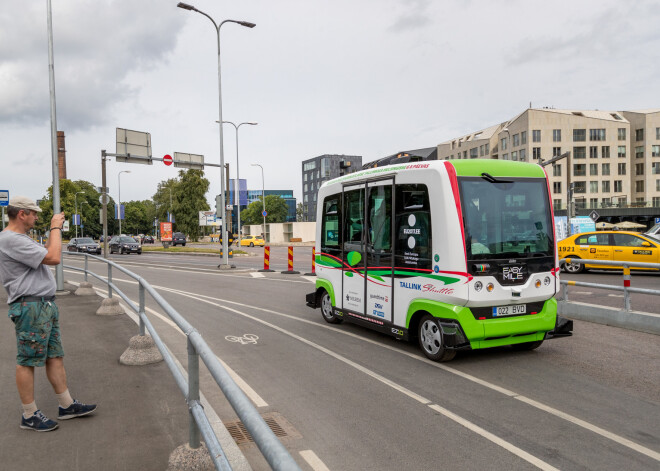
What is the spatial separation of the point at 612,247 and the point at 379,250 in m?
13.9

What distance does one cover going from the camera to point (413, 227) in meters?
6.85

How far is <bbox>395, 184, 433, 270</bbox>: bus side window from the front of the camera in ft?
21.7

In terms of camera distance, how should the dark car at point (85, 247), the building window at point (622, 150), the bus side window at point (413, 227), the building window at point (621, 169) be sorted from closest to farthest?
the bus side window at point (413, 227), the dark car at point (85, 247), the building window at point (622, 150), the building window at point (621, 169)

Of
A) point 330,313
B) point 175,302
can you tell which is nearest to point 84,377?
point 330,313

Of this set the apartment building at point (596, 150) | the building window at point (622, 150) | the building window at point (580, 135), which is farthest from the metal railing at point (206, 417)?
the building window at point (622, 150)

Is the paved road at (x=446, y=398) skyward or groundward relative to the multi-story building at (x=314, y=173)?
groundward

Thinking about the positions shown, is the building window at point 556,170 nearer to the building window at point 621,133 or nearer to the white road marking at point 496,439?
the building window at point 621,133

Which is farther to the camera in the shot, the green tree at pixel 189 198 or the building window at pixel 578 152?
the building window at pixel 578 152

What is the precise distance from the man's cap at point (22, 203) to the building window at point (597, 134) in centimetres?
8511

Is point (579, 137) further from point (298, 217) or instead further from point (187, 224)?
point (298, 217)

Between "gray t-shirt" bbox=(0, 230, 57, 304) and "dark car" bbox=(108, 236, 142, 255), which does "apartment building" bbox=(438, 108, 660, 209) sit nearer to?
"dark car" bbox=(108, 236, 142, 255)

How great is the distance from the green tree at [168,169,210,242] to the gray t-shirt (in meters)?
66.6

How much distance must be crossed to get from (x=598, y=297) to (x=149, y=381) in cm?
1054

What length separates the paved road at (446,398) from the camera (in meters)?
3.97
